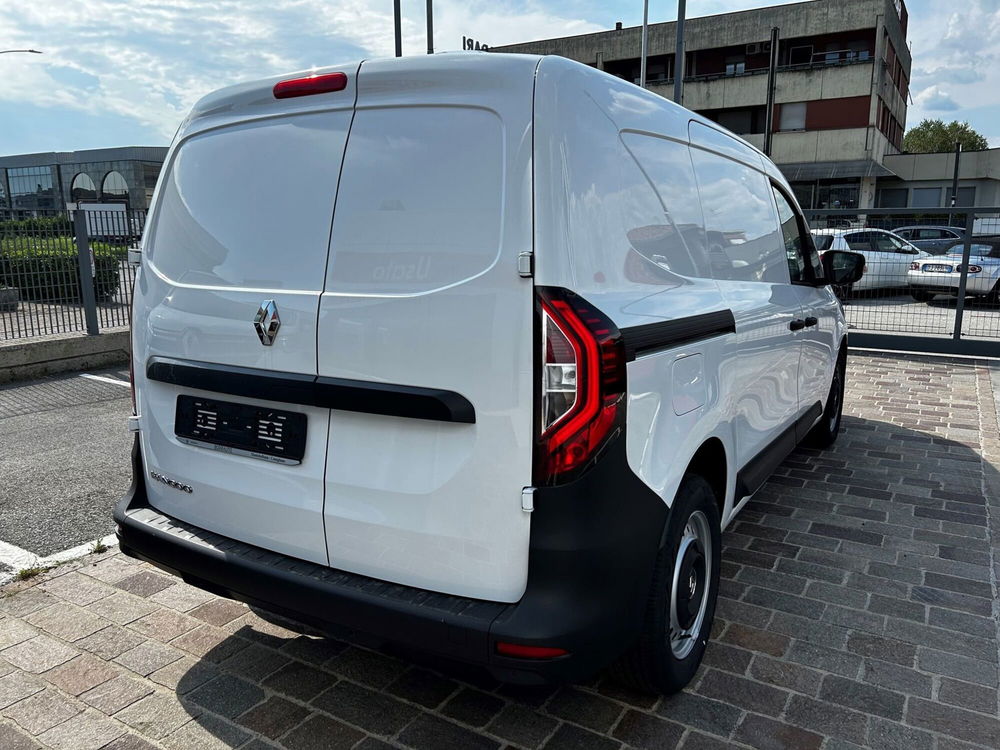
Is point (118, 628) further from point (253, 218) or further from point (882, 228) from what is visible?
point (882, 228)

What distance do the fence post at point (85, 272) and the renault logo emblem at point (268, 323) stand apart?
760 centimetres

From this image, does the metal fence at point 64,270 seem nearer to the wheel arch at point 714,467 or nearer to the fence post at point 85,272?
the fence post at point 85,272

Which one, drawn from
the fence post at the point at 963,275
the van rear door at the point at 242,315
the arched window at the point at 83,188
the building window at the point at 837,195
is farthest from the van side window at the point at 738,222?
the arched window at the point at 83,188

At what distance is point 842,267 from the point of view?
5336mm

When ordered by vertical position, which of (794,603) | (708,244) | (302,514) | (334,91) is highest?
(334,91)

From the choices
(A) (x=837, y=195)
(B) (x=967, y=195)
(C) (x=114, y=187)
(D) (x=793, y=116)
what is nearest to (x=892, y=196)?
(B) (x=967, y=195)

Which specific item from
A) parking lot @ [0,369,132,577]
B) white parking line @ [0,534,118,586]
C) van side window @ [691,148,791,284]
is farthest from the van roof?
parking lot @ [0,369,132,577]

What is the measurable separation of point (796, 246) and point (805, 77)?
43564 millimetres

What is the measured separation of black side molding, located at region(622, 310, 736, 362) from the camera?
2209 millimetres

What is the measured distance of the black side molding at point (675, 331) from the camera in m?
2.21

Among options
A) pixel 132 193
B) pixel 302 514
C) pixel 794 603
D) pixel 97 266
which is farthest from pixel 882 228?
pixel 132 193

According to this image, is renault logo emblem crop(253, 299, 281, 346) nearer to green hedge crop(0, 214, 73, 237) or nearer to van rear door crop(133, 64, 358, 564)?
van rear door crop(133, 64, 358, 564)

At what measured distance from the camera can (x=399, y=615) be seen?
2.16 metres

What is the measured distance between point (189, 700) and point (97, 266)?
7749 millimetres
